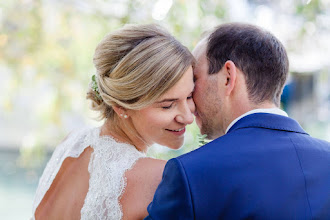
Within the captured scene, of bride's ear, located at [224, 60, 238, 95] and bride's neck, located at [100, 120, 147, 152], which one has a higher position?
bride's ear, located at [224, 60, 238, 95]

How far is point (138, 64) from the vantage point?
1.85 m

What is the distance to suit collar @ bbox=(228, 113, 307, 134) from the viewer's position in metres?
1.63

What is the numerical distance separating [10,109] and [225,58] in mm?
3184

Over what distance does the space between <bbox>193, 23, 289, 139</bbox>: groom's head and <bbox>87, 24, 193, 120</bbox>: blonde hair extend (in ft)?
0.51

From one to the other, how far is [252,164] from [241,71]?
0.49 meters

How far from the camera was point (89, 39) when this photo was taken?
163 inches

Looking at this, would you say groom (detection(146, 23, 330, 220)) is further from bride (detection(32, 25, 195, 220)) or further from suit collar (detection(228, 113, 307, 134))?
bride (detection(32, 25, 195, 220))

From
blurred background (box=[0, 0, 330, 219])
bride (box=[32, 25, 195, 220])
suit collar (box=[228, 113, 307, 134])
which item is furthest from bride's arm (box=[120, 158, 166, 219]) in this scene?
blurred background (box=[0, 0, 330, 219])

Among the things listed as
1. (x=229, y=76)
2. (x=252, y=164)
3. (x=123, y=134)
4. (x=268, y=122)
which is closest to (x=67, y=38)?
(x=123, y=134)

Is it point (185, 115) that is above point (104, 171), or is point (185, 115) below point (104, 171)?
above

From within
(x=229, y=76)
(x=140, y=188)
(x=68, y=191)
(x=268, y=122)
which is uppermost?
(x=229, y=76)

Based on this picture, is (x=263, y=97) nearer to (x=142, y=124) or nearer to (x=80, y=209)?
(x=142, y=124)

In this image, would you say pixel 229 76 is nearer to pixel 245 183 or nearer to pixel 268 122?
pixel 268 122

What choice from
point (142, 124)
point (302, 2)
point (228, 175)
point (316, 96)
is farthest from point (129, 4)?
point (316, 96)
